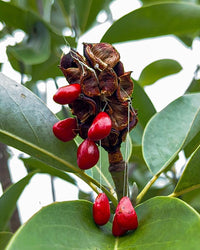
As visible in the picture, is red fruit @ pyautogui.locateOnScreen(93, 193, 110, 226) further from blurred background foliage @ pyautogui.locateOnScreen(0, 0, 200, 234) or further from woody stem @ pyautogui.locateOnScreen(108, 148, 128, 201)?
blurred background foliage @ pyautogui.locateOnScreen(0, 0, 200, 234)

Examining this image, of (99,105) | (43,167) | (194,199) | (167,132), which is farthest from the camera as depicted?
(43,167)

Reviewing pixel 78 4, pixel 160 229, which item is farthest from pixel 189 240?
pixel 78 4

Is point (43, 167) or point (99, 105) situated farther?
point (43, 167)

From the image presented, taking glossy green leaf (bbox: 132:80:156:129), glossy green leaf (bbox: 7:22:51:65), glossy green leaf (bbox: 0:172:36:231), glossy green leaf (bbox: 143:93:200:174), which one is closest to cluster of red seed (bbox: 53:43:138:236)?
Answer: glossy green leaf (bbox: 143:93:200:174)

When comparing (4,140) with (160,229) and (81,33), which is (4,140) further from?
(81,33)

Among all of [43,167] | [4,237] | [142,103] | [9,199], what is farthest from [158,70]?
[4,237]

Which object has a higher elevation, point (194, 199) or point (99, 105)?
point (99, 105)

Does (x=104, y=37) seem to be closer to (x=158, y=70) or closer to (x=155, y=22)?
(x=155, y=22)

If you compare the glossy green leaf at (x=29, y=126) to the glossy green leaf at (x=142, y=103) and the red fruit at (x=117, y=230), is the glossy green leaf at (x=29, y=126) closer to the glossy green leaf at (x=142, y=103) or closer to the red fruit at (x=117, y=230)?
the red fruit at (x=117, y=230)
